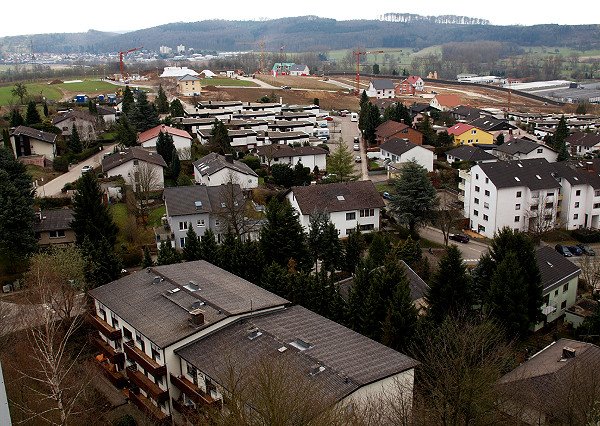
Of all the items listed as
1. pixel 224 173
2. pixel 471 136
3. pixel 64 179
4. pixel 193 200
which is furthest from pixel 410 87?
pixel 193 200

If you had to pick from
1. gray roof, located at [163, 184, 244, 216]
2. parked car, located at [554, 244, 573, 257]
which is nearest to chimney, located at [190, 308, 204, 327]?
gray roof, located at [163, 184, 244, 216]

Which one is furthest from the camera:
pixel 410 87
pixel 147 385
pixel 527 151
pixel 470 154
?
pixel 410 87

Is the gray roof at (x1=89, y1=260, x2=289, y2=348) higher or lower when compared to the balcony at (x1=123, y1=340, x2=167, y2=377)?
higher

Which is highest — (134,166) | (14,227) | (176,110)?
(176,110)

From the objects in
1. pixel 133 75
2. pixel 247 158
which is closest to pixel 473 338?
pixel 247 158

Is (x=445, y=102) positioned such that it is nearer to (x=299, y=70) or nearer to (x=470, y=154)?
(x=470, y=154)

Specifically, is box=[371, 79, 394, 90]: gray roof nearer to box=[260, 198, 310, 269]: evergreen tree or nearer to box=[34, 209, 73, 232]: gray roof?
box=[34, 209, 73, 232]: gray roof

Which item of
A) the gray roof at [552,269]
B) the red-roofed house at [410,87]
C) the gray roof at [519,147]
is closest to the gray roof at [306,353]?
the gray roof at [552,269]

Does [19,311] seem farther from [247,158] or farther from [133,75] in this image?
[133,75]
